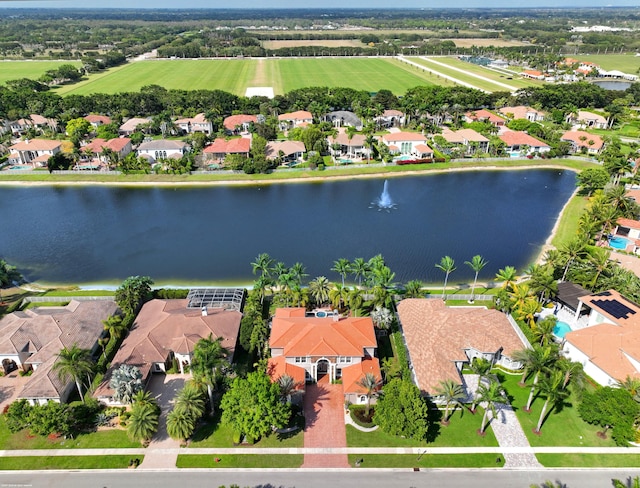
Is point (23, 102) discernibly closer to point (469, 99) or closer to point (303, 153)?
point (303, 153)

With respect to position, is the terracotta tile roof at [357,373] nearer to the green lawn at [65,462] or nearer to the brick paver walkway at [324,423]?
the brick paver walkway at [324,423]

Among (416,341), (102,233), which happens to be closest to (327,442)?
(416,341)

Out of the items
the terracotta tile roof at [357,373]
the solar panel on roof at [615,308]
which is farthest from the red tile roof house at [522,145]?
the terracotta tile roof at [357,373]

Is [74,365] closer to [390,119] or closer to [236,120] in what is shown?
[236,120]

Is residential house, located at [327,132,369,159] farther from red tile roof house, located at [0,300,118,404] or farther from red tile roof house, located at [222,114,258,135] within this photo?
red tile roof house, located at [0,300,118,404]

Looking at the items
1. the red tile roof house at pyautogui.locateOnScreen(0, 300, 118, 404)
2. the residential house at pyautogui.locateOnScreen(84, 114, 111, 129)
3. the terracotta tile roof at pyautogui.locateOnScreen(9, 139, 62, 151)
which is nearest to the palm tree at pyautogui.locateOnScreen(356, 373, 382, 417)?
the red tile roof house at pyautogui.locateOnScreen(0, 300, 118, 404)
